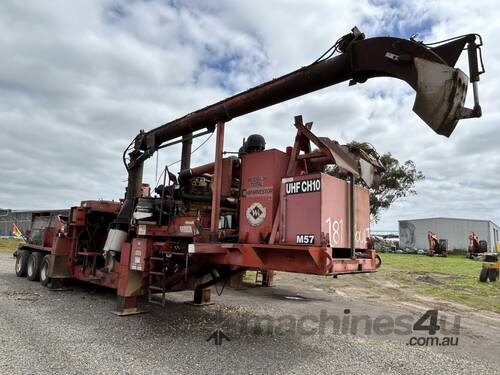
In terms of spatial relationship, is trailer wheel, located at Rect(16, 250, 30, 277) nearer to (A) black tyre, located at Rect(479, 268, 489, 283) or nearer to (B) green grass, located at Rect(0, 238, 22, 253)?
(B) green grass, located at Rect(0, 238, 22, 253)

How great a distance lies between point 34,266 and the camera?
499 inches

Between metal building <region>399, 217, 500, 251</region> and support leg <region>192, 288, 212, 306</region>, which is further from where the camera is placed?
metal building <region>399, 217, 500, 251</region>

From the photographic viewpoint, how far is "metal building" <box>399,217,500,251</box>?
52.3 metres

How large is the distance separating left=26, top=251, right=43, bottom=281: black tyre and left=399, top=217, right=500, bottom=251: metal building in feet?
156

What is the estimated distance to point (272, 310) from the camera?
30.6 feet

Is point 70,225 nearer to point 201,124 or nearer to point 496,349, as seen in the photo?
point 201,124

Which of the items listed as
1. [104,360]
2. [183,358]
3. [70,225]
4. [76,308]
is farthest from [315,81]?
[70,225]

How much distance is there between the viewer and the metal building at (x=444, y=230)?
52.3 m

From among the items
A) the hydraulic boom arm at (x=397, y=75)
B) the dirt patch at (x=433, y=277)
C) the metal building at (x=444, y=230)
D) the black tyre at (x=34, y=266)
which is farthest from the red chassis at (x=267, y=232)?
the metal building at (x=444, y=230)

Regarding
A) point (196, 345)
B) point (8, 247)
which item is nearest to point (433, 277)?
point (196, 345)

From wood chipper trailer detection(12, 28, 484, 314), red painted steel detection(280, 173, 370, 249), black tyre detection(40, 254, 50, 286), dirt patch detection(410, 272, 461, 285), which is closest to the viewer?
wood chipper trailer detection(12, 28, 484, 314)

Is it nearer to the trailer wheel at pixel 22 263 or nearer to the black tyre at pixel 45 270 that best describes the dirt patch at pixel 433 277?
the black tyre at pixel 45 270

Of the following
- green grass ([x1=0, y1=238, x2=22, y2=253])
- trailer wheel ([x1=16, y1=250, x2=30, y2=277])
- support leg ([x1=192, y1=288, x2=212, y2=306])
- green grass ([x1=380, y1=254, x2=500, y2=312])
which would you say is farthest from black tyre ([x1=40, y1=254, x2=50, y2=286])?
green grass ([x1=0, y1=238, x2=22, y2=253])

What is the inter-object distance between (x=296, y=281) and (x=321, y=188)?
1023cm
